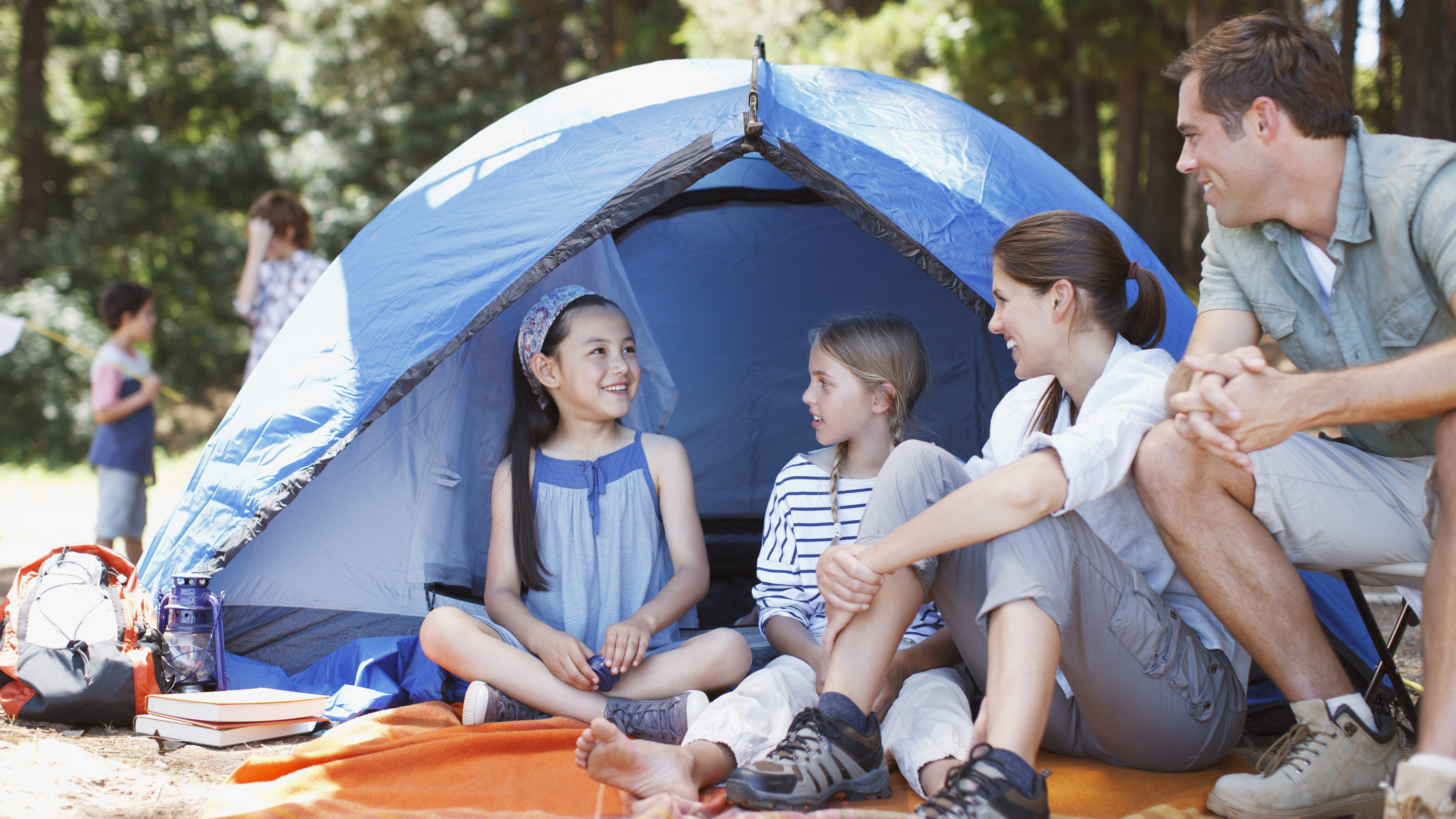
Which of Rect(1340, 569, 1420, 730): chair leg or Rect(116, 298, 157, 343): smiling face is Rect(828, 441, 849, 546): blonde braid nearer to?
Rect(1340, 569, 1420, 730): chair leg

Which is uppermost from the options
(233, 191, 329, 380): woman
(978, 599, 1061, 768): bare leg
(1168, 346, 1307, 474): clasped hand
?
(233, 191, 329, 380): woman

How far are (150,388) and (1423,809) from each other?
397 centimetres

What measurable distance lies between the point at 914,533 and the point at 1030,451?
0.21 m

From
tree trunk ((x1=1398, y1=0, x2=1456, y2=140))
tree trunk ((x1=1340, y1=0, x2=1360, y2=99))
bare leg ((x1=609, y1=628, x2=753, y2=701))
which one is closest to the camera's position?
bare leg ((x1=609, y1=628, x2=753, y2=701))

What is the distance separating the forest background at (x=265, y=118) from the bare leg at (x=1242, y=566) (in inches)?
220

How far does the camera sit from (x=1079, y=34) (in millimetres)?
6578

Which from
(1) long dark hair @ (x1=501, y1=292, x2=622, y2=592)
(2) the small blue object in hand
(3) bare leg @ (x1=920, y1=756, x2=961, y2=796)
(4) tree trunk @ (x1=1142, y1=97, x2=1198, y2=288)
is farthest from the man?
(4) tree trunk @ (x1=1142, y1=97, x2=1198, y2=288)

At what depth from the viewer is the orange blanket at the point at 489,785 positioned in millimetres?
1572

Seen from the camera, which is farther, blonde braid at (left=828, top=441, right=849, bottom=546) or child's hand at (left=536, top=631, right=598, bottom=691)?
blonde braid at (left=828, top=441, right=849, bottom=546)

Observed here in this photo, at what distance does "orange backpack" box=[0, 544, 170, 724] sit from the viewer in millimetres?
2049

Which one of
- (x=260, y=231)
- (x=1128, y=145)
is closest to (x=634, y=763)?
(x=260, y=231)

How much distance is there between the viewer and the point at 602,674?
2.03 m

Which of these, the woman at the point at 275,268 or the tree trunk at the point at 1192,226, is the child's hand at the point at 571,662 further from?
the tree trunk at the point at 1192,226

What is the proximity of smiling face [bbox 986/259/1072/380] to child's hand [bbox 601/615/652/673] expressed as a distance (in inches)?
33.1
